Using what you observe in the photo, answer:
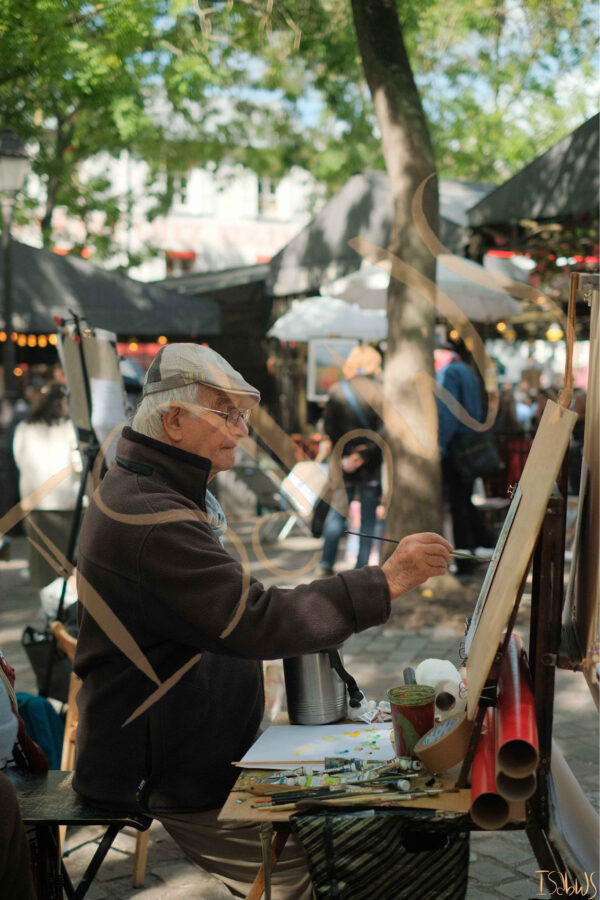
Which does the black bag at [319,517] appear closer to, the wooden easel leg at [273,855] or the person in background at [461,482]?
the person in background at [461,482]

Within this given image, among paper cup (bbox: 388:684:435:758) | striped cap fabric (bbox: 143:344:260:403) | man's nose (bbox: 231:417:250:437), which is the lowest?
paper cup (bbox: 388:684:435:758)

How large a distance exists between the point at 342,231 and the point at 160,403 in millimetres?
Answer: 10595

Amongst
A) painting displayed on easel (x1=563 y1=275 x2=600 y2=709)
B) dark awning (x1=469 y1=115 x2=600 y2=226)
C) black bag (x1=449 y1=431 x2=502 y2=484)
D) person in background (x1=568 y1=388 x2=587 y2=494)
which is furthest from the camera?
black bag (x1=449 y1=431 x2=502 y2=484)

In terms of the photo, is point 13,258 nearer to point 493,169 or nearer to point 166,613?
point 166,613

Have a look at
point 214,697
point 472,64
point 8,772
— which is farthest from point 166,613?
point 472,64

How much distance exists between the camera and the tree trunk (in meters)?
6.93

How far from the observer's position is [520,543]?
1665 millimetres

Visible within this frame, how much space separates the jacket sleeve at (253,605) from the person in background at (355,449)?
5.64 metres

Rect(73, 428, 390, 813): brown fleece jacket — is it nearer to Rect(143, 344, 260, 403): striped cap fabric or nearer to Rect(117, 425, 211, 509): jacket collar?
Rect(117, 425, 211, 509): jacket collar

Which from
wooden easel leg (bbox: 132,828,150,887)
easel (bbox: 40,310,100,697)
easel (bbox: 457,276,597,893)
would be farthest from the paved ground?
easel (bbox: 40,310,100,697)

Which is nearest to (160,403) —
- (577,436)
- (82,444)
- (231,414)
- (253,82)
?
(231,414)

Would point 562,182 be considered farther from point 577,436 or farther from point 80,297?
point 80,297

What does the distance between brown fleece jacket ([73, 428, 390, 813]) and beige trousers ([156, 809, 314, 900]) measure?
0.05m

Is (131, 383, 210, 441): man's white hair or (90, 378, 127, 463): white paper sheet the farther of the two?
(90, 378, 127, 463): white paper sheet
